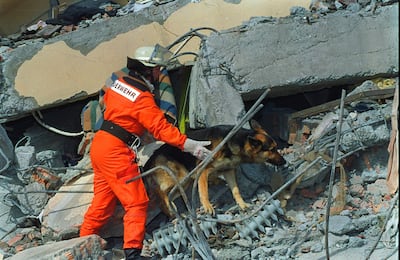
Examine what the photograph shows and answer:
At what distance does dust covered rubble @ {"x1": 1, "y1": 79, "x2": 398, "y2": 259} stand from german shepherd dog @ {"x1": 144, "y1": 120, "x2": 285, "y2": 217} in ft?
0.73

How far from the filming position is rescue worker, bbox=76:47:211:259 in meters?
6.30

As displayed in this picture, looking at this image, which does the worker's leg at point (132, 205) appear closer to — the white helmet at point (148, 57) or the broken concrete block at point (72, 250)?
the broken concrete block at point (72, 250)

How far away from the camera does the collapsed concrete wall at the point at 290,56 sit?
734 cm

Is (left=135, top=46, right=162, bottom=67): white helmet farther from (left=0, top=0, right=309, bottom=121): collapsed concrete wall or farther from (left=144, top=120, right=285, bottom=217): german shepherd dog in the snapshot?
(left=0, top=0, right=309, bottom=121): collapsed concrete wall

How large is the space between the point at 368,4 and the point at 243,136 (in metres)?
2.40

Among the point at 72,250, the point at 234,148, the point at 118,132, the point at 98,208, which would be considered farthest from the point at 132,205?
the point at 234,148

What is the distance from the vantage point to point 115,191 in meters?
6.43

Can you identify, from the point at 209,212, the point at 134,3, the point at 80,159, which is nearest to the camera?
the point at 209,212

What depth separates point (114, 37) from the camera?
26.5 ft

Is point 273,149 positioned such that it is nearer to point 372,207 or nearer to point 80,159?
point 372,207

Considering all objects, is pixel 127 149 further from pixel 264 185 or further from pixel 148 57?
pixel 264 185

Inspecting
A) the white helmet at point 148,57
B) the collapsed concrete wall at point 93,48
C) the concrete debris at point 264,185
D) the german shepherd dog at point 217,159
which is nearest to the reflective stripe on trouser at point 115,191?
the concrete debris at point 264,185

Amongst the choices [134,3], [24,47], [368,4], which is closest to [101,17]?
[134,3]

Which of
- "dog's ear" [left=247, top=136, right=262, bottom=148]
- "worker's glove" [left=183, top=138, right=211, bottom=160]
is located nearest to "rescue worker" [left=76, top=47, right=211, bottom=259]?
"worker's glove" [left=183, top=138, right=211, bottom=160]
